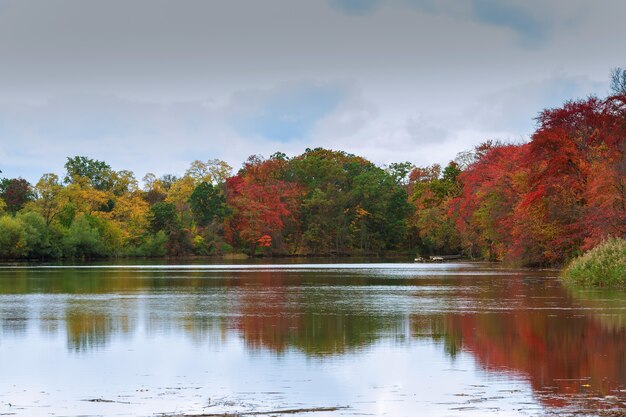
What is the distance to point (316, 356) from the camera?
578 inches

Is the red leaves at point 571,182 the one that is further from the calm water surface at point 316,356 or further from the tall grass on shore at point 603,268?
the calm water surface at point 316,356

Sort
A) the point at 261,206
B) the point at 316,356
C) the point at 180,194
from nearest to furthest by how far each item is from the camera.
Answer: the point at 316,356, the point at 261,206, the point at 180,194

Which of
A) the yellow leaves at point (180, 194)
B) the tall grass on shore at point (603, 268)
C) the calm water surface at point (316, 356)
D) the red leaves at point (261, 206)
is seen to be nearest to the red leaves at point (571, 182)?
the tall grass on shore at point (603, 268)

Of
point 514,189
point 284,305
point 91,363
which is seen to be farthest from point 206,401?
point 514,189

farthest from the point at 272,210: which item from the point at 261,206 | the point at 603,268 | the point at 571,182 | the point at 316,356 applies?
the point at 316,356

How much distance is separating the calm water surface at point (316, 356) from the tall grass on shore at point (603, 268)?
5081 mm

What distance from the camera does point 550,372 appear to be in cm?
1293

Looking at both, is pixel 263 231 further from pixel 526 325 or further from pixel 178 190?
pixel 526 325

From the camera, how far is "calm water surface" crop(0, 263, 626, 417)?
10.7 metres

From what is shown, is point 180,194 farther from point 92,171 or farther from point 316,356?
point 316,356

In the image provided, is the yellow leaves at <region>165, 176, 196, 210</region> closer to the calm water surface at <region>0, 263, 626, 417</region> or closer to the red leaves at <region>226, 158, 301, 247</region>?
the red leaves at <region>226, 158, 301, 247</region>

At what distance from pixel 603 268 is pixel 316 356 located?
21.8 m

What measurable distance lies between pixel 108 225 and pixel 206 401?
8944 cm

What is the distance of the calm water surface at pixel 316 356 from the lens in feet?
35.0
